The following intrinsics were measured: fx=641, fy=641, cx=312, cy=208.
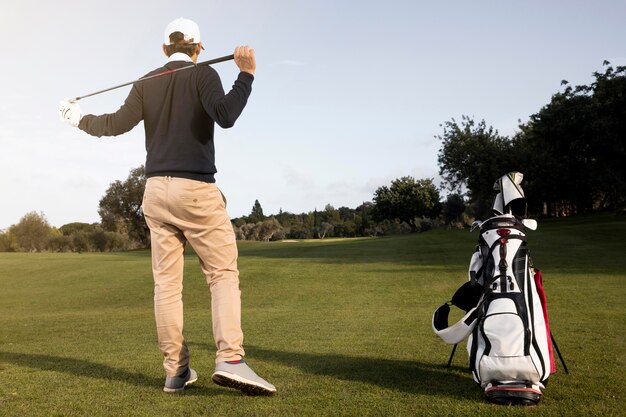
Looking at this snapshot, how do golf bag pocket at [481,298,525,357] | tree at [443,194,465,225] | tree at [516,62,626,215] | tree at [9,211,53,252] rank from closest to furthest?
golf bag pocket at [481,298,525,357] → tree at [516,62,626,215] → tree at [9,211,53,252] → tree at [443,194,465,225]

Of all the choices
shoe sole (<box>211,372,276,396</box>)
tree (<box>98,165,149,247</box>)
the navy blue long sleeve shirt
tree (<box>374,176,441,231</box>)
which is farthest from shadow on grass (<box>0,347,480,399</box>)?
tree (<box>374,176,441,231</box>)

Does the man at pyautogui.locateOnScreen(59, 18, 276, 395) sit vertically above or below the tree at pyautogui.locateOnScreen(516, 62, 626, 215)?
below

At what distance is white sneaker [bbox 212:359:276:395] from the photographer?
15.5ft

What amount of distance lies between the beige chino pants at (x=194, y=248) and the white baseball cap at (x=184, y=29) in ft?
4.13

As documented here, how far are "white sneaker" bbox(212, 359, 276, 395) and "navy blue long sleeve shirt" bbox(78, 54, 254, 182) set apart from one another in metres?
1.49

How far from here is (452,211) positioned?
85.4m

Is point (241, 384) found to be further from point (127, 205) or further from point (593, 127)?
point (127, 205)

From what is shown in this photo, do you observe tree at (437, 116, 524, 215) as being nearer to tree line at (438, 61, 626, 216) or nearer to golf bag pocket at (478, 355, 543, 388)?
tree line at (438, 61, 626, 216)

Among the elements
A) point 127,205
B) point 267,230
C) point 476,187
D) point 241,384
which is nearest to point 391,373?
point 241,384

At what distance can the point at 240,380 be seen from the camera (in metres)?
4.73

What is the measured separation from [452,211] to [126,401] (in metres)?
83.0

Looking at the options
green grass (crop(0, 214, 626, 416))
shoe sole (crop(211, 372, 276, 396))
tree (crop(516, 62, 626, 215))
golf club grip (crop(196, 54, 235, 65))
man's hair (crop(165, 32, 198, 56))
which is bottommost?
green grass (crop(0, 214, 626, 416))

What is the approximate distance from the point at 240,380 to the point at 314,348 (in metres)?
3.30

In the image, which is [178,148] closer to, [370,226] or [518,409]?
[518,409]
